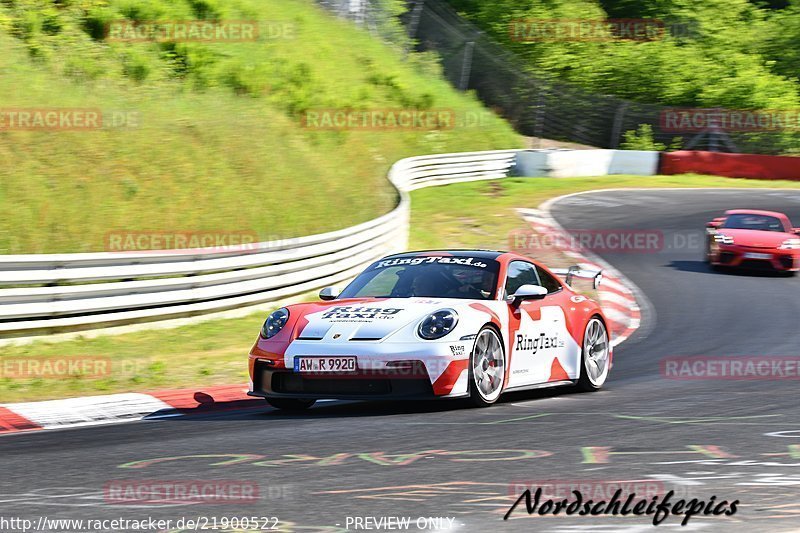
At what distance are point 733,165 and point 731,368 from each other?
26.7 m

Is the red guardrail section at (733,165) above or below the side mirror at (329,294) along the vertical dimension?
below

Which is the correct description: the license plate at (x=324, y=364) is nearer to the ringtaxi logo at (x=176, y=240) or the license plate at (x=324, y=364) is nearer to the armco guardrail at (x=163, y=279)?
the armco guardrail at (x=163, y=279)

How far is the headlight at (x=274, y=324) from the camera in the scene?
8.42 m

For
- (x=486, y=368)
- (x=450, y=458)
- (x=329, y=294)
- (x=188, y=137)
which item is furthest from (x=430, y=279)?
(x=188, y=137)

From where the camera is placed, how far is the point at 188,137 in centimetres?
2120

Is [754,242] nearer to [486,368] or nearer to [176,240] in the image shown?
[176,240]

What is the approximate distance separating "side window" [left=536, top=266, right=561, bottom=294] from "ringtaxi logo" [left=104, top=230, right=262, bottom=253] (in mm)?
5164

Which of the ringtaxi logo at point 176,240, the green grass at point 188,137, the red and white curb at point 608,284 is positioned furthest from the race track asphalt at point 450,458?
the green grass at point 188,137

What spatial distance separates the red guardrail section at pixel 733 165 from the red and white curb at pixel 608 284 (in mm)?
9863

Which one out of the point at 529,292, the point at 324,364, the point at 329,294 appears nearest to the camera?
the point at 324,364

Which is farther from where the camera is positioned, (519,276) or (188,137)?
(188,137)

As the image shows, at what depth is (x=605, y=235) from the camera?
2467cm

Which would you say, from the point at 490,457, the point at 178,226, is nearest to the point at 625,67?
the point at 178,226

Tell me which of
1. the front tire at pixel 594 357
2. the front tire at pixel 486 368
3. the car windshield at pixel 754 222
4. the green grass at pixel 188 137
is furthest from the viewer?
the car windshield at pixel 754 222
